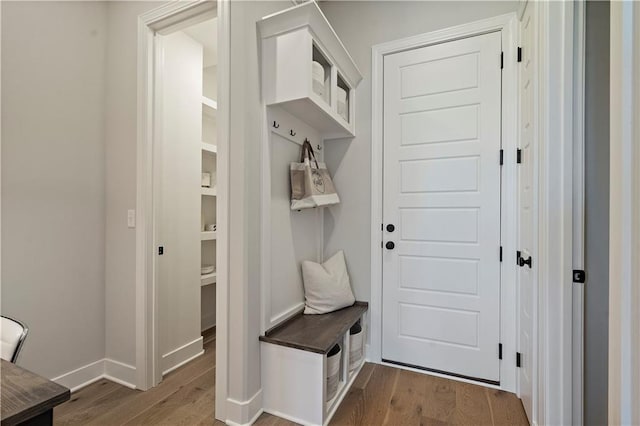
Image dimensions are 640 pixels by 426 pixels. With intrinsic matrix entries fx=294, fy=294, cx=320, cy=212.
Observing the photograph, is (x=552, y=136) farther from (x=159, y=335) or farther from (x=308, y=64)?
(x=159, y=335)

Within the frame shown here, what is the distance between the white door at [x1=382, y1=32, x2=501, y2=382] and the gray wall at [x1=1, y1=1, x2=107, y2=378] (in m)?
2.07

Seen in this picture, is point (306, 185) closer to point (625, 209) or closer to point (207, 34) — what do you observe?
point (625, 209)

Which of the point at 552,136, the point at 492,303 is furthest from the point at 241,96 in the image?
the point at 492,303

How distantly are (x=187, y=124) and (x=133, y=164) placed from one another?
56 centimetres

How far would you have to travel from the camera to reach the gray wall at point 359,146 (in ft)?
7.31

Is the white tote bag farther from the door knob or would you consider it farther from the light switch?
the door knob

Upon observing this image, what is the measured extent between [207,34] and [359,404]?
2.97 meters

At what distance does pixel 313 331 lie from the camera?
5.70 feet

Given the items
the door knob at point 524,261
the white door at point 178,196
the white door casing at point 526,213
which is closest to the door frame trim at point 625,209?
the white door casing at point 526,213

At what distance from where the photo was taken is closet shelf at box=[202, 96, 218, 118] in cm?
264

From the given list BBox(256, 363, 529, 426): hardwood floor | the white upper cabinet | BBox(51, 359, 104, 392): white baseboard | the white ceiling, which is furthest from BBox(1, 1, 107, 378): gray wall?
BBox(256, 363, 529, 426): hardwood floor

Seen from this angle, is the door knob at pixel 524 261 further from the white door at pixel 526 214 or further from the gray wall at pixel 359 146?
the gray wall at pixel 359 146

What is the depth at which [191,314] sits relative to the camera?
2.41m

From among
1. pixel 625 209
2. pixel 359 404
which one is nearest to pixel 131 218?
pixel 359 404
